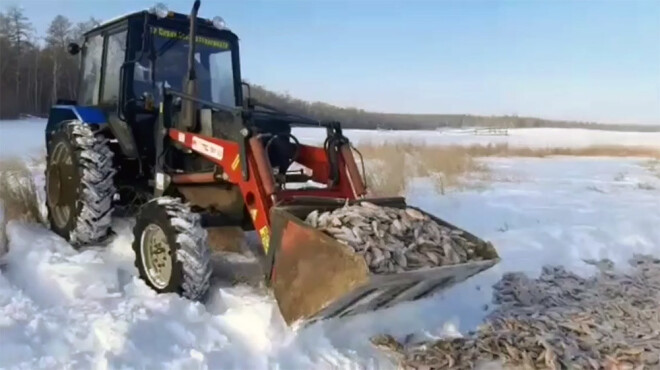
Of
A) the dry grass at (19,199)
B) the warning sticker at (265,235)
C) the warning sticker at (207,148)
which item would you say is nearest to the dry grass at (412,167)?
the dry grass at (19,199)

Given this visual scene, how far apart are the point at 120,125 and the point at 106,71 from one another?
78cm

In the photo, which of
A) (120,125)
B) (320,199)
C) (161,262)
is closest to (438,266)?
(320,199)

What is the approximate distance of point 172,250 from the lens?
3.99 metres

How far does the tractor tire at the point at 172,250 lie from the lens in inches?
155

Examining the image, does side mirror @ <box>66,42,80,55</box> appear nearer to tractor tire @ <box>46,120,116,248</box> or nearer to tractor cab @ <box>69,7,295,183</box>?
tractor cab @ <box>69,7,295,183</box>

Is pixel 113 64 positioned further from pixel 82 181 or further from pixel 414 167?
pixel 414 167

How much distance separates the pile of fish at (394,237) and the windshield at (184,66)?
2319 mm

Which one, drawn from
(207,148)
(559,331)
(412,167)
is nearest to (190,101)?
(207,148)

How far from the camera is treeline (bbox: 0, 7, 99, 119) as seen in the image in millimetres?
15156

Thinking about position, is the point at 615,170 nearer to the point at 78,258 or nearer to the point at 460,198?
the point at 460,198

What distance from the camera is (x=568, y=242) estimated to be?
6.77 m

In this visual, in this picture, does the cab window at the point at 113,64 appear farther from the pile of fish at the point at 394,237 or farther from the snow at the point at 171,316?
A: the pile of fish at the point at 394,237

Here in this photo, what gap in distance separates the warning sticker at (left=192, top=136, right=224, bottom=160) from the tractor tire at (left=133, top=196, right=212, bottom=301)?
1.34 ft

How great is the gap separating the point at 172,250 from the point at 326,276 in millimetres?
1227
